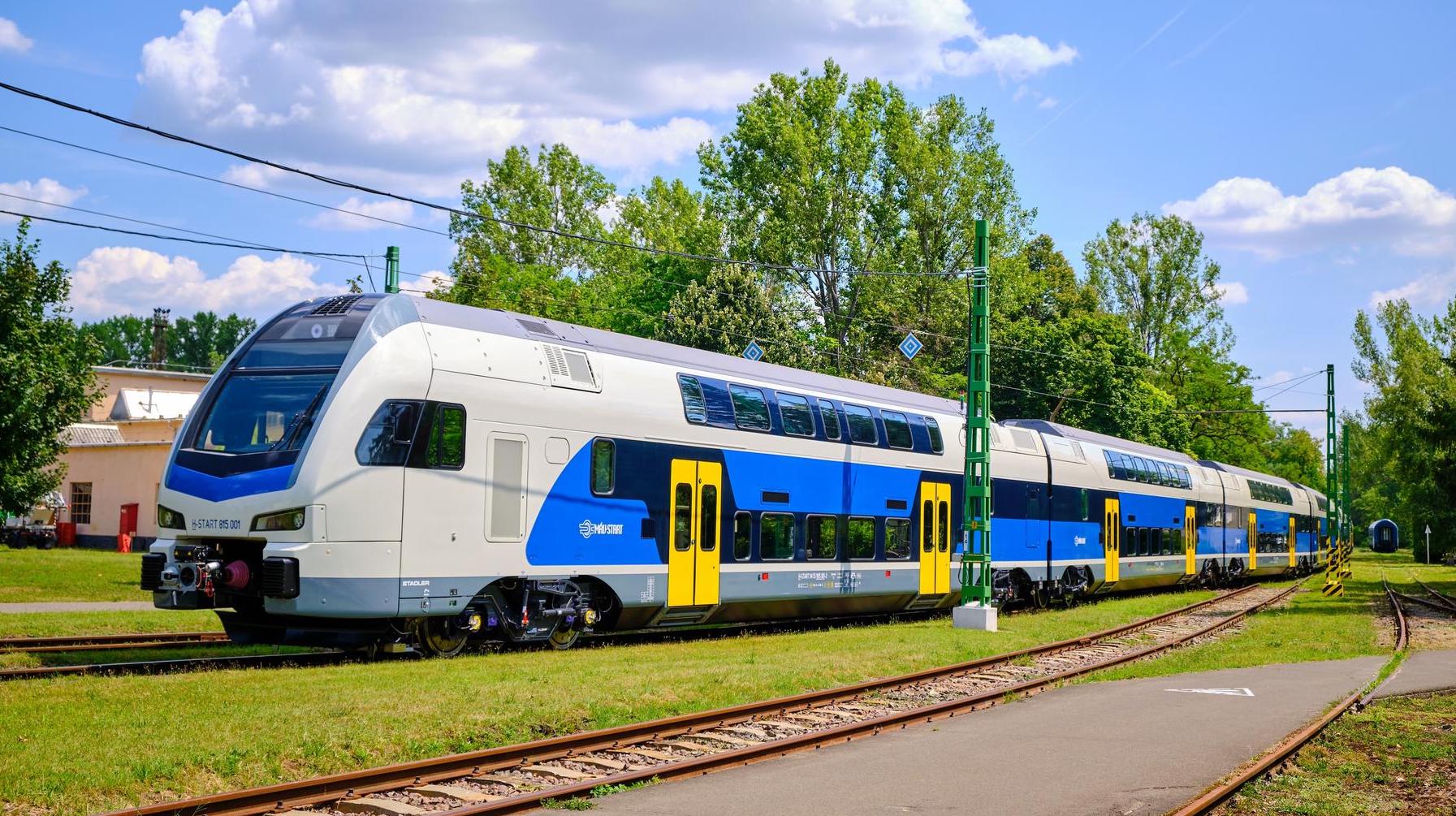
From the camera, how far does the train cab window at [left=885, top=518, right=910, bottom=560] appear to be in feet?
83.6

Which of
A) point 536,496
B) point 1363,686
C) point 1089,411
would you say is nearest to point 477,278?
point 1089,411

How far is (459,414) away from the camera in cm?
1656

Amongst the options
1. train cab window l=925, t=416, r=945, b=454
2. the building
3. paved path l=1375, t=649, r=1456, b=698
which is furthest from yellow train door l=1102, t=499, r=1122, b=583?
the building

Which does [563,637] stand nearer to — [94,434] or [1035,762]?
[1035,762]

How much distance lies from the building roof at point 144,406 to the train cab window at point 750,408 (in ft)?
172

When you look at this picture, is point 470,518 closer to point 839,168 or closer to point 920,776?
point 920,776

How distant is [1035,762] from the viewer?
1153 centimetres

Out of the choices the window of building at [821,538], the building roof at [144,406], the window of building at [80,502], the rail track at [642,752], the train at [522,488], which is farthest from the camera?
the building roof at [144,406]

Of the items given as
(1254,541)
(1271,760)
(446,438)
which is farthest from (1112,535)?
(1271,760)

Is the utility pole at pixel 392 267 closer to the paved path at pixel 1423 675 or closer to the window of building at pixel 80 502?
the paved path at pixel 1423 675

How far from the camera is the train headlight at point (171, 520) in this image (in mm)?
15812

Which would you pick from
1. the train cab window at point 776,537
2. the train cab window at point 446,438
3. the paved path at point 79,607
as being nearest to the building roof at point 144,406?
the paved path at point 79,607

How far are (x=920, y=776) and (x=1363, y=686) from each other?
936cm

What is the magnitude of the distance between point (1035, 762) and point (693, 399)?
10161 millimetres
